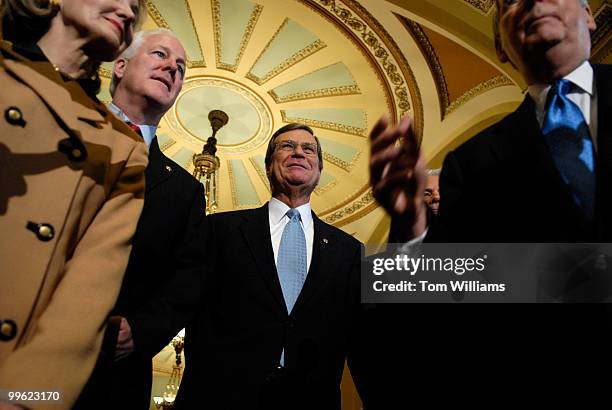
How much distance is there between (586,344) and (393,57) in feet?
15.1

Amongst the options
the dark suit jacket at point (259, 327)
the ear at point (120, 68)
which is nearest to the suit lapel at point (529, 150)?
the dark suit jacket at point (259, 327)

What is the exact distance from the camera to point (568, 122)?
86cm

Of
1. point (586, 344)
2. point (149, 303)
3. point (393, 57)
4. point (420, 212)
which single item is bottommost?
point (586, 344)

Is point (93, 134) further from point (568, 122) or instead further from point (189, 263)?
point (568, 122)

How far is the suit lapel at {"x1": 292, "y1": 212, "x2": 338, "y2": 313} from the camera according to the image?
1.65 m

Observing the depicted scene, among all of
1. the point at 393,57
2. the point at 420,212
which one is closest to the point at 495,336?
the point at 420,212

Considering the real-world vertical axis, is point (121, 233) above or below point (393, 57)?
below

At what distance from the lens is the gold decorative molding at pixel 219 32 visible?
5.06 meters

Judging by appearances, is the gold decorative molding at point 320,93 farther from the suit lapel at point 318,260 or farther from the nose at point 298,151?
the suit lapel at point 318,260

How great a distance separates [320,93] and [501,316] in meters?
5.29

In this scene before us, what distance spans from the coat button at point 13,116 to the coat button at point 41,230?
0.66ft

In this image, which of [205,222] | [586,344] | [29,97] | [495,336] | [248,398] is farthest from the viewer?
[205,222]

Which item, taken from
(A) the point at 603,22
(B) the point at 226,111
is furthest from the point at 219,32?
(A) the point at 603,22

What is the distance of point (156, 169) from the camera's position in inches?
60.6
